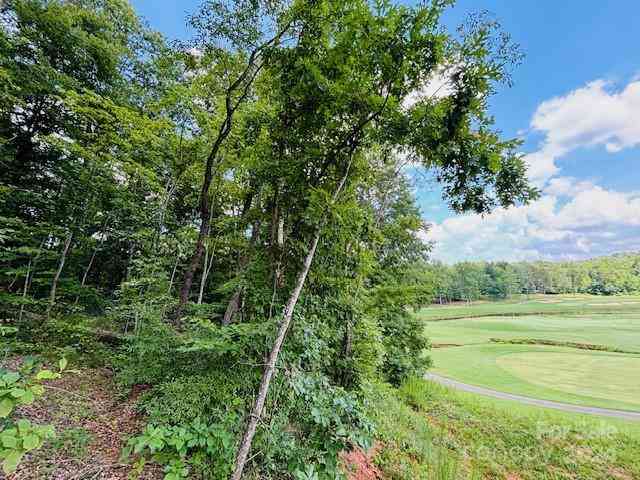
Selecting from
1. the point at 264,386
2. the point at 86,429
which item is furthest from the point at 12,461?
the point at 86,429

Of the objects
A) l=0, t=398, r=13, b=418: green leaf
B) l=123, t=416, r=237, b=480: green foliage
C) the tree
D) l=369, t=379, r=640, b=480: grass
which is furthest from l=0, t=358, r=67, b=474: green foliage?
l=369, t=379, r=640, b=480: grass

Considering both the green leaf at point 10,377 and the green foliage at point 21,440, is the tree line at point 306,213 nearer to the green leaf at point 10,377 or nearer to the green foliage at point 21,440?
the green foliage at point 21,440

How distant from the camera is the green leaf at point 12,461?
1149mm

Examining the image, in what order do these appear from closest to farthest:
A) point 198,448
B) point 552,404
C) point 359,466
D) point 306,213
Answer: point 198,448
point 306,213
point 359,466
point 552,404

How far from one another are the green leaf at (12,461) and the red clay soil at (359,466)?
349 cm

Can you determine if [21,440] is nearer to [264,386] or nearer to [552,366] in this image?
[264,386]

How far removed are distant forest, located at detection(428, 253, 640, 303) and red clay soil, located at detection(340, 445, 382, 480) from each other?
61.6 meters

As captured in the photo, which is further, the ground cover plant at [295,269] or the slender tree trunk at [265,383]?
the ground cover plant at [295,269]

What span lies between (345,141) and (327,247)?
52.1 inches

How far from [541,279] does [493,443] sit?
97.1 meters

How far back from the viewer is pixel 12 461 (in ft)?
3.99

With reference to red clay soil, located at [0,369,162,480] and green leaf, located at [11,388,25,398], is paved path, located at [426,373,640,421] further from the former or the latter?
green leaf, located at [11,388,25,398]

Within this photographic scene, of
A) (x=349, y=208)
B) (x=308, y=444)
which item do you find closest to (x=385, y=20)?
(x=349, y=208)

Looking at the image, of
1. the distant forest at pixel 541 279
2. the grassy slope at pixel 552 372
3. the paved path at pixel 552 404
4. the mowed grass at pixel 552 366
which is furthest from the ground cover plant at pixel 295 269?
the distant forest at pixel 541 279
